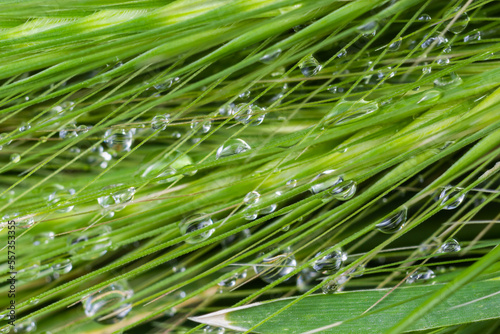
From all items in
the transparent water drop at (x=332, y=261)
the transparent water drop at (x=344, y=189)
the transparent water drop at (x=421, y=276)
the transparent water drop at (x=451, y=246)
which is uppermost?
the transparent water drop at (x=344, y=189)

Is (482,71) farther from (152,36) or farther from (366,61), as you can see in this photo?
(152,36)

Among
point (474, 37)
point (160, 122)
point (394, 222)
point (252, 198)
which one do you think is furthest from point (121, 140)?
point (474, 37)

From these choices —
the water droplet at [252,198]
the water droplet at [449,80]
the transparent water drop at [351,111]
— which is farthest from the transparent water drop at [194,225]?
the water droplet at [449,80]

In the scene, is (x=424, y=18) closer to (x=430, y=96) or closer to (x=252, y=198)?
(x=430, y=96)

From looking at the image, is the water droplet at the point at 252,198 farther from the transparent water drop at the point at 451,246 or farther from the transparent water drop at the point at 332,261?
the transparent water drop at the point at 451,246

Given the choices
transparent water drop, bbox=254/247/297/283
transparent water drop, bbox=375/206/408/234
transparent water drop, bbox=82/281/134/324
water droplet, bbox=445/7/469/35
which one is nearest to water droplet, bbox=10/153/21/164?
transparent water drop, bbox=82/281/134/324

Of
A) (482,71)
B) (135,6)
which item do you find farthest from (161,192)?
(482,71)
